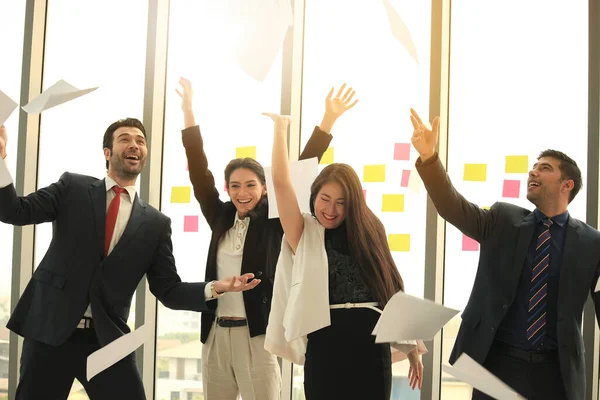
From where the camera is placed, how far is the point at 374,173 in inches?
137

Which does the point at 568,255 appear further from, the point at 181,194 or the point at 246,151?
the point at 181,194

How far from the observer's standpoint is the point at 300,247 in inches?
86.7

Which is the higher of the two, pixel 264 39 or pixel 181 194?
pixel 264 39

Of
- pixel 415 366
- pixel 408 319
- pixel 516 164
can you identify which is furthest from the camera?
pixel 516 164

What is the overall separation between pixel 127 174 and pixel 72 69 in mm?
1513

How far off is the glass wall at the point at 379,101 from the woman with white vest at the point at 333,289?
122 cm

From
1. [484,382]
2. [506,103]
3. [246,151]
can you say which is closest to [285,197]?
[484,382]

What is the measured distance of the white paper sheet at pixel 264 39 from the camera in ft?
6.55

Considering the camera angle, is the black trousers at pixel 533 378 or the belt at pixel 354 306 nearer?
the belt at pixel 354 306

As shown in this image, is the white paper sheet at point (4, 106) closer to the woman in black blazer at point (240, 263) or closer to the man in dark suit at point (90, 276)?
the man in dark suit at point (90, 276)

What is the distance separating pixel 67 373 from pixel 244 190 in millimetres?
1019

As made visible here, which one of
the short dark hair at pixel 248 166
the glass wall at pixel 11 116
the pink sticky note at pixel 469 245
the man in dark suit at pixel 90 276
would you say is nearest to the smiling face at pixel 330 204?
the man in dark suit at pixel 90 276

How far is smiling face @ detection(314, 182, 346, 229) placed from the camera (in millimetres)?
2189

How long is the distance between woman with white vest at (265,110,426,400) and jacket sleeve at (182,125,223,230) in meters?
0.66
